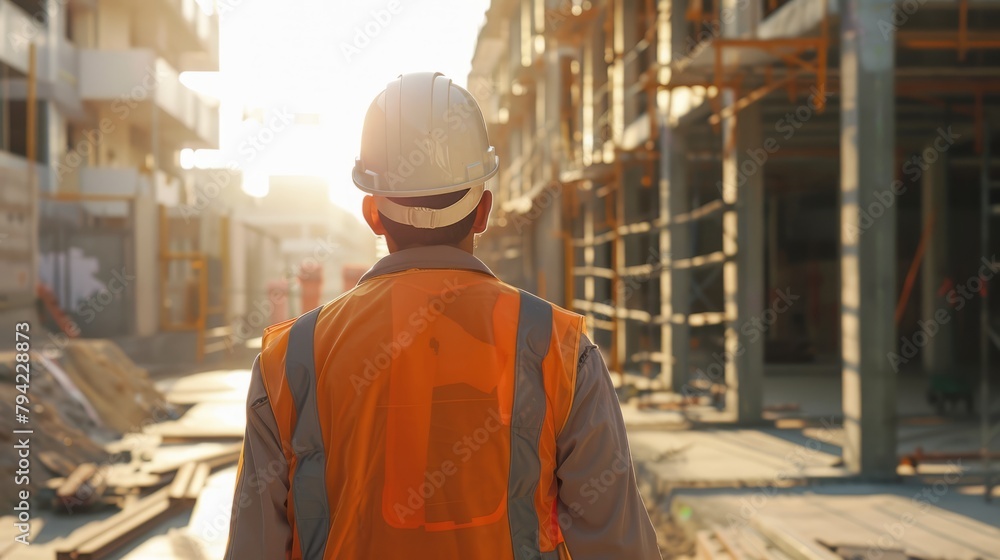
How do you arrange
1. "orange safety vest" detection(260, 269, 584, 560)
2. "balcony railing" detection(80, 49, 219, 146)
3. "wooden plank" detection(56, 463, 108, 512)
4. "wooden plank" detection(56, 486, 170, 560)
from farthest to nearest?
1. "balcony railing" detection(80, 49, 219, 146)
2. "wooden plank" detection(56, 463, 108, 512)
3. "wooden plank" detection(56, 486, 170, 560)
4. "orange safety vest" detection(260, 269, 584, 560)

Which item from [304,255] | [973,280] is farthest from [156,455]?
[304,255]

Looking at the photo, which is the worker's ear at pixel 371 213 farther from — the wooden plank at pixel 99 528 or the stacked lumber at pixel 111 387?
the stacked lumber at pixel 111 387

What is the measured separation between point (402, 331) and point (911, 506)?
6195 millimetres

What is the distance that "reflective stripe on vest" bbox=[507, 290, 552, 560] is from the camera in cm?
185

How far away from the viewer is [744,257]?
1112 centimetres

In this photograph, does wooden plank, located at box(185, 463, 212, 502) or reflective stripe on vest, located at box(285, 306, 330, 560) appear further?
wooden plank, located at box(185, 463, 212, 502)


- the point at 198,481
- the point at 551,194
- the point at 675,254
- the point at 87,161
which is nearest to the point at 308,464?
the point at 198,481

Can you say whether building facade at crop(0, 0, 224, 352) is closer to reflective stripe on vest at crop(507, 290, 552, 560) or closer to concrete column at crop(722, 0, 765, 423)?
concrete column at crop(722, 0, 765, 423)

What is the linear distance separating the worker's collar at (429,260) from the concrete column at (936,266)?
16.5 m

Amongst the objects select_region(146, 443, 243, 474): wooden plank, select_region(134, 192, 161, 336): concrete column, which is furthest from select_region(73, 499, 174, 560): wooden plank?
select_region(134, 192, 161, 336): concrete column

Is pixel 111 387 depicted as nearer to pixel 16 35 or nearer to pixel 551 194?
pixel 551 194

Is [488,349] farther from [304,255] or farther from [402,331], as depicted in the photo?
[304,255]

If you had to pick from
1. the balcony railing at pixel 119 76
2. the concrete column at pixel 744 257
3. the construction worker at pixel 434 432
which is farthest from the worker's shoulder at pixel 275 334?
the balcony railing at pixel 119 76

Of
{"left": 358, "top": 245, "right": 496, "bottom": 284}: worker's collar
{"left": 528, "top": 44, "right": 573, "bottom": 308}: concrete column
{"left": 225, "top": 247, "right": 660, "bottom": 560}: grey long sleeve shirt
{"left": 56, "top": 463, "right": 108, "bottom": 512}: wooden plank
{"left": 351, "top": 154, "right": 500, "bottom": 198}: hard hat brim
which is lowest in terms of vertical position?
{"left": 56, "top": 463, "right": 108, "bottom": 512}: wooden plank
